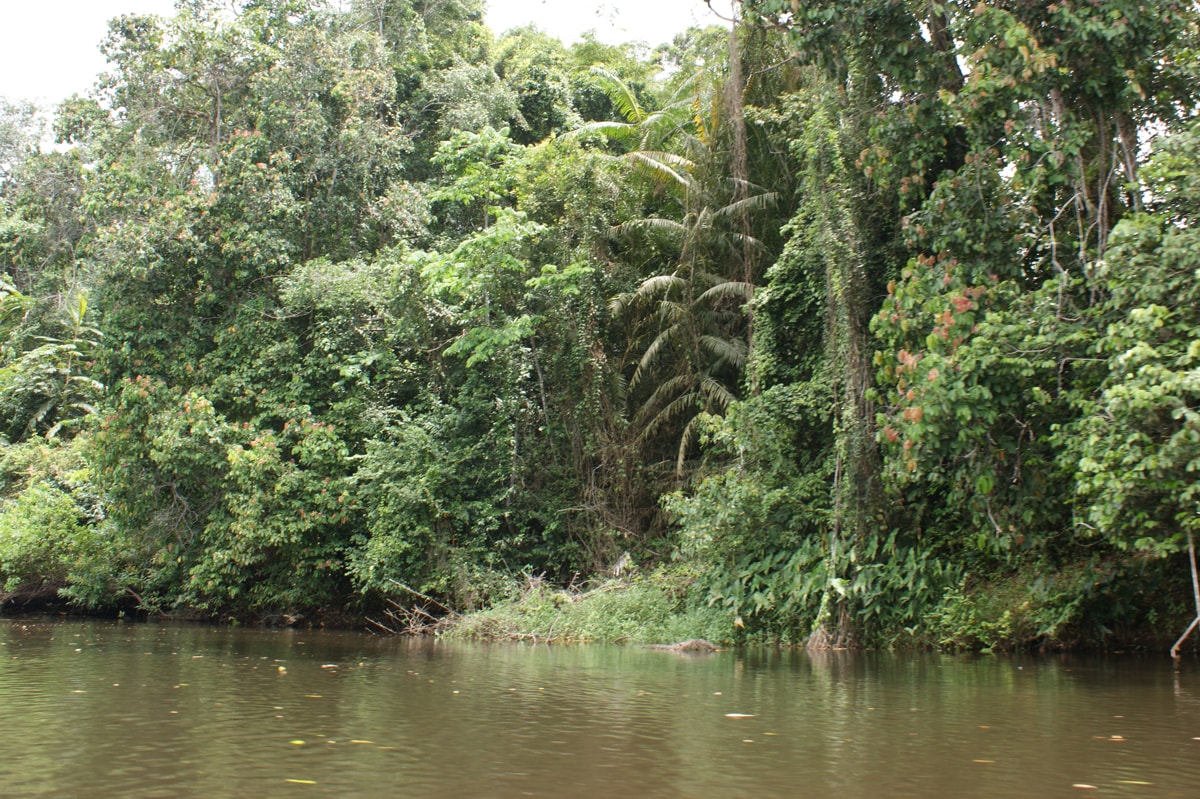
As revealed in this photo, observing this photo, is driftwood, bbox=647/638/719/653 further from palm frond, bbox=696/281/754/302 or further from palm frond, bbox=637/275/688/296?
palm frond, bbox=637/275/688/296

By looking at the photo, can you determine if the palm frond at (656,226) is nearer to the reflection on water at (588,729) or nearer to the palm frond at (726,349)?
the palm frond at (726,349)

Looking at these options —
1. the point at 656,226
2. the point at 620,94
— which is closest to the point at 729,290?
the point at 656,226

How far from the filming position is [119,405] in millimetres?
19391

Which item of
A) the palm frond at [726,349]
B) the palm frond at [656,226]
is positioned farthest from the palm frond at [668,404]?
the palm frond at [656,226]

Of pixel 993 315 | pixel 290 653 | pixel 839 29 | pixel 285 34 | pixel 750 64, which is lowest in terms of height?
pixel 290 653

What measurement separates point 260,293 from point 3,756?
1633 cm

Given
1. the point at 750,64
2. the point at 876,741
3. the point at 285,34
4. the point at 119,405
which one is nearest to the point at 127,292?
the point at 119,405

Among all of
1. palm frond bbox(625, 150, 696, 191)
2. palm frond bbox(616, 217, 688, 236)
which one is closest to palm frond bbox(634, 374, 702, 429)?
palm frond bbox(616, 217, 688, 236)

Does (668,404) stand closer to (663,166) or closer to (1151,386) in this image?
(663,166)

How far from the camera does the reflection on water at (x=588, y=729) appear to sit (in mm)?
4312

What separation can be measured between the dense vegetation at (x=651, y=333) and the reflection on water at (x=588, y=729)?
8.95 ft

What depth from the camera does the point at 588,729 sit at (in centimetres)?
594

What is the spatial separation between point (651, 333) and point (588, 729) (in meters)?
15.2

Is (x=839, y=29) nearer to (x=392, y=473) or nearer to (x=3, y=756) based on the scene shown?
(x=392, y=473)
